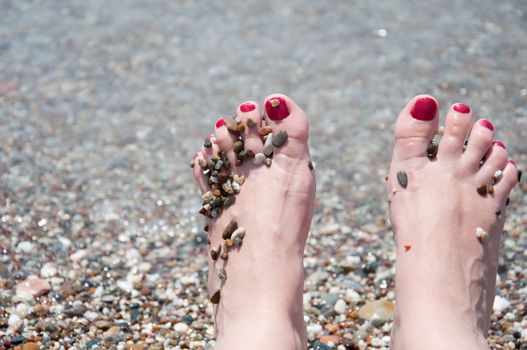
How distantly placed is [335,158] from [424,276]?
1221 mm

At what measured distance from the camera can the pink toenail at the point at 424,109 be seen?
2.37m

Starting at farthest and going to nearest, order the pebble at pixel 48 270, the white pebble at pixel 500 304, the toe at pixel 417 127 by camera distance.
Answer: the pebble at pixel 48 270
the white pebble at pixel 500 304
the toe at pixel 417 127

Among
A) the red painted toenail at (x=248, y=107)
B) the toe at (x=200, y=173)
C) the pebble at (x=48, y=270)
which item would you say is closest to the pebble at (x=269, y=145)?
the red painted toenail at (x=248, y=107)

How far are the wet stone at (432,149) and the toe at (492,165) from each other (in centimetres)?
16

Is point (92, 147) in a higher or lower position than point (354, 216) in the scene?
higher

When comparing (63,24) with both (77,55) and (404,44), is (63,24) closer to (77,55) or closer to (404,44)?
(77,55)

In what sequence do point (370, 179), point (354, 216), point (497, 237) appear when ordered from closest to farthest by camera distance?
1. point (497, 237)
2. point (354, 216)
3. point (370, 179)

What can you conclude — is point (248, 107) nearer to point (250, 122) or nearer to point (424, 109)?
point (250, 122)

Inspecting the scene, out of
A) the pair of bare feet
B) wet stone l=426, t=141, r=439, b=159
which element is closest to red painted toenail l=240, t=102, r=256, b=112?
the pair of bare feet

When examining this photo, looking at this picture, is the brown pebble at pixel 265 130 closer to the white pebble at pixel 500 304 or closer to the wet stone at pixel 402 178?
the wet stone at pixel 402 178

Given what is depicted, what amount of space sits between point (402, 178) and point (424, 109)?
244 mm

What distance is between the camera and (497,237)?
7.84ft

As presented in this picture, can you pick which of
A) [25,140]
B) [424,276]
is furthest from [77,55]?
[424,276]

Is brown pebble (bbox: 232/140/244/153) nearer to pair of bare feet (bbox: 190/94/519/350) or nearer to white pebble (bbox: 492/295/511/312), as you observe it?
pair of bare feet (bbox: 190/94/519/350)
